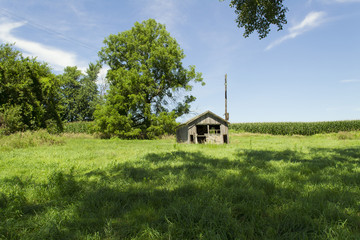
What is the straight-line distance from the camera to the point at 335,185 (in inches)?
189

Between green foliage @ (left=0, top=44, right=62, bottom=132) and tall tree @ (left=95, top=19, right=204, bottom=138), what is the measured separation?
7.38m

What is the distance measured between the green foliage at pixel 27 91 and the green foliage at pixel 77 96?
90.4ft

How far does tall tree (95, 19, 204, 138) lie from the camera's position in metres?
31.6

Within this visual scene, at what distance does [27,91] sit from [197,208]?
27.7m

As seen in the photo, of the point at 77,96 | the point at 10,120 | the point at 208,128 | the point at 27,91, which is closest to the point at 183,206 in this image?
the point at 208,128

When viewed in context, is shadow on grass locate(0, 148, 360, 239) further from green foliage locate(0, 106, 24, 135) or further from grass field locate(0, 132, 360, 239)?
green foliage locate(0, 106, 24, 135)

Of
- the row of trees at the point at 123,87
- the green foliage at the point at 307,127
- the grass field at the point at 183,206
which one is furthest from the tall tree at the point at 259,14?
the green foliage at the point at 307,127

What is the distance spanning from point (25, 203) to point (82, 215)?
173 centimetres

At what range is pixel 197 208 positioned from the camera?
349 centimetres

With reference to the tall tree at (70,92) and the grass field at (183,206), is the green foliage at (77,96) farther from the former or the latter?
the grass field at (183,206)

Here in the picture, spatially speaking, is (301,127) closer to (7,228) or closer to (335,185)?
(335,185)

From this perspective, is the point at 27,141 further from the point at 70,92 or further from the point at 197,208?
the point at 70,92

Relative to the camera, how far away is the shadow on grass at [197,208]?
2.92 m

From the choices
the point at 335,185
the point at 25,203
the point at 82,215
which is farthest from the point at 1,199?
the point at 335,185
